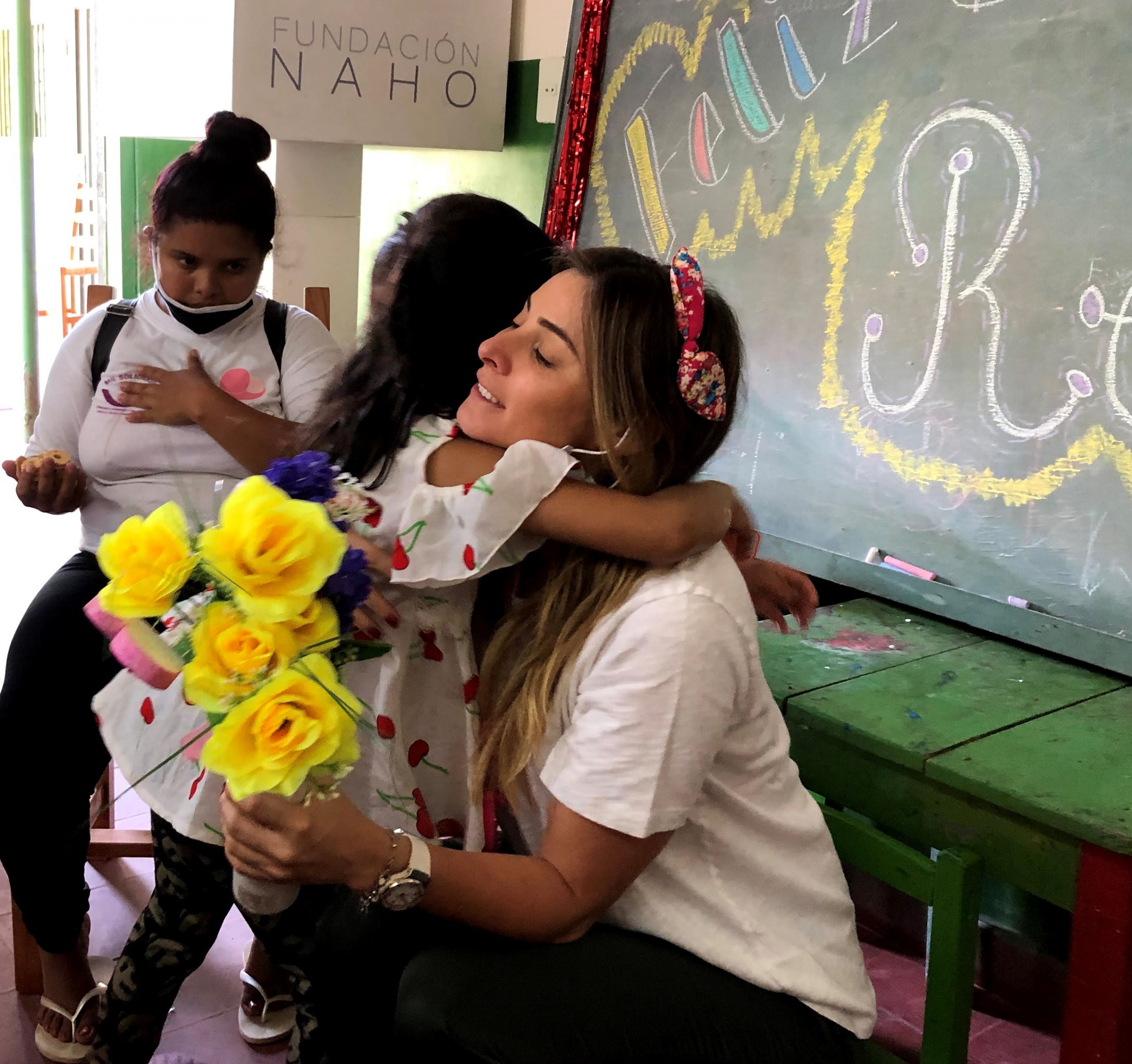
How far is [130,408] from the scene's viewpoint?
1.66 m

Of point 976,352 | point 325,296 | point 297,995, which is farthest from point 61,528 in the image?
point 976,352

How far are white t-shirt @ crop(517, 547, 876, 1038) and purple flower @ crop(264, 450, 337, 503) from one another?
317 mm

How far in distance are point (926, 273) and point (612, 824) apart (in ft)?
3.05

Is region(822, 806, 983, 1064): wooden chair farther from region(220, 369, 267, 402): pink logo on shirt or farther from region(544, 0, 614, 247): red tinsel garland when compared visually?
region(544, 0, 614, 247): red tinsel garland

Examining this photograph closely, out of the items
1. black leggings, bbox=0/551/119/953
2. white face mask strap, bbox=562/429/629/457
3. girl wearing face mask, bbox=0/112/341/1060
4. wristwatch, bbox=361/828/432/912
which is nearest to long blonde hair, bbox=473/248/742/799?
white face mask strap, bbox=562/429/629/457

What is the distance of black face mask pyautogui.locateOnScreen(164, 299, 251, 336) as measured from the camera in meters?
1.71

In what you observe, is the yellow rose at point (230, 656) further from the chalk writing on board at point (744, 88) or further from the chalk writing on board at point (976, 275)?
the chalk writing on board at point (744, 88)

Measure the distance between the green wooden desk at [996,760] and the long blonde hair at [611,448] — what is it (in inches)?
13.3

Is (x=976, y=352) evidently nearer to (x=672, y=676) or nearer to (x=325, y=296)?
(x=672, y=676)

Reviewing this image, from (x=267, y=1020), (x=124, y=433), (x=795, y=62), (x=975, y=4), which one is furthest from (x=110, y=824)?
(x=975, y=4)

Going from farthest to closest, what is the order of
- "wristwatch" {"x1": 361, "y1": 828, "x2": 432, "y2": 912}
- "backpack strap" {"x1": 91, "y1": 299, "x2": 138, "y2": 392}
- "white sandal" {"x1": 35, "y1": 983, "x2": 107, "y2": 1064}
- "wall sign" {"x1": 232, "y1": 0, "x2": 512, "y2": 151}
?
"wall sign" {"x1": 232, "y1": 0, "x2": 512, "y2": 151}
"backpack strap" {"x1": 91, "y1": 299, "x2": 138, "y2": 392}
"white sandal" {"x1": 35, "y1": 983, "x2": 107, "y2": 1064}
"wristwatch" {"x1": 361, "y1": 828, "x2": 432, "y2": 912}

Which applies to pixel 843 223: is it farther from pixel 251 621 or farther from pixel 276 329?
pixel 251 621

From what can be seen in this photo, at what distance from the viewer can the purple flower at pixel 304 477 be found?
828 mm

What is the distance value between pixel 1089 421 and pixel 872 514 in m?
0.34
